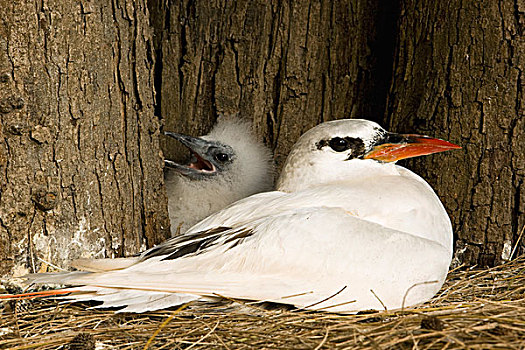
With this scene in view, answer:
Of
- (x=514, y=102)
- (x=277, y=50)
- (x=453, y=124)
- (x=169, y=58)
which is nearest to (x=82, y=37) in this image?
(x=169, y=58)

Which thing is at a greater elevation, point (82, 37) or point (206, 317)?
point (82, 37)

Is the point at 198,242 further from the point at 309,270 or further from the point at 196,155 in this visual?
the point at 196,155

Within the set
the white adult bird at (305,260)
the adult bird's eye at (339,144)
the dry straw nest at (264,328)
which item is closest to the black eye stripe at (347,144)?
the adult bird's eye at (339,144)

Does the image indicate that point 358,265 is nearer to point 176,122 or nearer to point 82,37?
point 82,37

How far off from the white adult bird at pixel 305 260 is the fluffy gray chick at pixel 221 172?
0.81m

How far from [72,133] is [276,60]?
1.30m

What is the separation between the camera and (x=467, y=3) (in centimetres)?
280

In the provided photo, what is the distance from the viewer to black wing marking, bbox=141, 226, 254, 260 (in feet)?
7.35

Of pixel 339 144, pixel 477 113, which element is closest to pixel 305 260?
pixel 339 144

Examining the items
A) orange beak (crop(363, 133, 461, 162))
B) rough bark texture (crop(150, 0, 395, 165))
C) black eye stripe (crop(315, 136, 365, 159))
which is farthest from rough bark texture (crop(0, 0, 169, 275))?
orange beak (crop(363, 133, 461, 162))

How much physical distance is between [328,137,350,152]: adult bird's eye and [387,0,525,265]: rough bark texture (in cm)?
54

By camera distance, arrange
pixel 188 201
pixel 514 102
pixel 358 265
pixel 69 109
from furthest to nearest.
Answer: pixel 188 201
pixel 514 102
pixel 69 109
pixel 358 265

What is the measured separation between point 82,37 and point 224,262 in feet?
3.48

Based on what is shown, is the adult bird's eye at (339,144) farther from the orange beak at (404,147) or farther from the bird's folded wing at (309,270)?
the bird's folded wing at (309,270)
